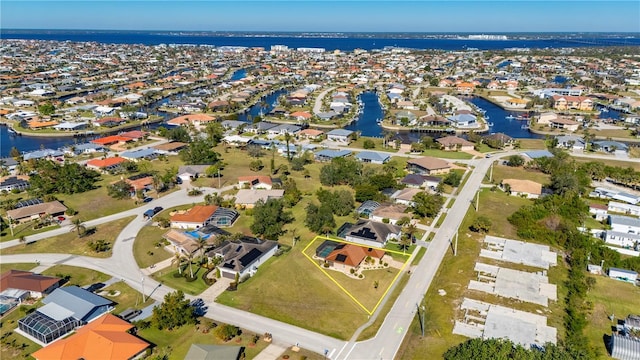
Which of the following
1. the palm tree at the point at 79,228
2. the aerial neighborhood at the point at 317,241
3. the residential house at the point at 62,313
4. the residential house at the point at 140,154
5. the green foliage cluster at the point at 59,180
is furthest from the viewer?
the residential house at the point at 140,154

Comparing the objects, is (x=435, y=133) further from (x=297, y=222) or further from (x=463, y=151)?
(x=297, y=222)

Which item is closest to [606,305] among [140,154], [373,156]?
[373,156]

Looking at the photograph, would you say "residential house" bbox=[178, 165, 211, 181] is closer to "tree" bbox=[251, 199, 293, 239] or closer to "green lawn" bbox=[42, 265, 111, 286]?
"tree" bbox=[251, 199, 293, 239]

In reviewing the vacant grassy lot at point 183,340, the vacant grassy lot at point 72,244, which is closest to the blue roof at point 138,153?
the vacant grassy lot at point 72,244

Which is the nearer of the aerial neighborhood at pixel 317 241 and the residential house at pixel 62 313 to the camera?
the residential house at pixel 62 313

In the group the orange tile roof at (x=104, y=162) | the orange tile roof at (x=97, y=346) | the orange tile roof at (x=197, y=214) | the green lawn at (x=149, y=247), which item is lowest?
the green lawn at (x=149, y=247)

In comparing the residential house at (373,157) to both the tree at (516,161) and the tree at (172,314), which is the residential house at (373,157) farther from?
the tree at (172,314)
